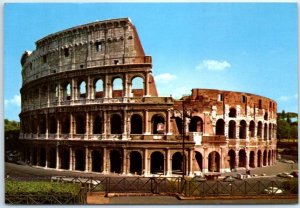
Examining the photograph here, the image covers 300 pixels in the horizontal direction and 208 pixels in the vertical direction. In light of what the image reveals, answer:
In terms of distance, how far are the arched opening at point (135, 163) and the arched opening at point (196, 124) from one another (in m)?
4.05

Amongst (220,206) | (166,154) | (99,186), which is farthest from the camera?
(166,154)

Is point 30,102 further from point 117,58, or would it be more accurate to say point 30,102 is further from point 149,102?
point 149,102

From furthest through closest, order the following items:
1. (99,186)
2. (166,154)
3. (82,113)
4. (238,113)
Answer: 1. (238,113)
2. (82,113)
3. (166,154)
4. (99,186)

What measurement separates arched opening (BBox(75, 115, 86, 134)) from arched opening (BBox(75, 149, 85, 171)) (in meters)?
1.36

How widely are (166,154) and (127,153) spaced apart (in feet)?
7.79

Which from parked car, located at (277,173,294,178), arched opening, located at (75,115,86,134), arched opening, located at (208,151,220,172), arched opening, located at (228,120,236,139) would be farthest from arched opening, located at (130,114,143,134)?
parked car, located at (277,173,294,178)

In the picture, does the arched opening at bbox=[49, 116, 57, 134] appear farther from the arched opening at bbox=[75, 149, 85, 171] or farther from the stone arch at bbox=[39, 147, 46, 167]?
the arched opening at bbox=[75, 149, 85, 171]

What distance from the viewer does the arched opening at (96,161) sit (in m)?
21.4

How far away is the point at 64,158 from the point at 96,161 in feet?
7.29

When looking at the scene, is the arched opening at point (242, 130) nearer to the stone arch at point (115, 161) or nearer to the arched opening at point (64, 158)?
the stone arch at point (115, 161)

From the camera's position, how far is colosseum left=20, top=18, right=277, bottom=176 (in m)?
19.9

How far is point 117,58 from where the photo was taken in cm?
2045

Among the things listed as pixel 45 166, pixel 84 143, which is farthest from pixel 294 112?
pixel 45 166

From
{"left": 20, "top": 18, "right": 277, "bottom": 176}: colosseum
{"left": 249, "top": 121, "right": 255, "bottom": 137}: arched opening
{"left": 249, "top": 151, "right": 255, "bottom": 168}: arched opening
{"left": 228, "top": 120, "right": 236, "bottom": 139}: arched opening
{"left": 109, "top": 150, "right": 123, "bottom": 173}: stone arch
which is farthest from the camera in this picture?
{"left": 249, "top": 121, "right": 255, "bottom": 137}: arched opening
